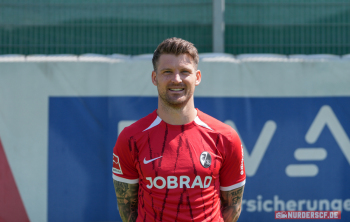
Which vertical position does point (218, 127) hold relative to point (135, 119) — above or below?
above

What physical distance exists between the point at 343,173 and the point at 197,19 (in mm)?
2856

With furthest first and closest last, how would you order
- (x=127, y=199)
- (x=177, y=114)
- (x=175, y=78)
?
(x=127, y=199) → (x=177, y=114) → (x=175, y=78)

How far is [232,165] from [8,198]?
3.02 metres

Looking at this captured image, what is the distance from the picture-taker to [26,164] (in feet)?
12.5

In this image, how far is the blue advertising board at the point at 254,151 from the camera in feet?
12.5

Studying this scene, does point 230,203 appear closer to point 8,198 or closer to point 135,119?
point 135,119

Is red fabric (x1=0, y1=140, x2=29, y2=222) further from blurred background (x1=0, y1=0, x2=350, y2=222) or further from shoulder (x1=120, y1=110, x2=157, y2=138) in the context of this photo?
shoulder (x1=120, y1=110, x2=157, y2=138)

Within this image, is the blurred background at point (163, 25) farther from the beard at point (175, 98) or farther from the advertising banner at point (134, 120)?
the beard at point (175, 98)

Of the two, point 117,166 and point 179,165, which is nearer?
point 179,165

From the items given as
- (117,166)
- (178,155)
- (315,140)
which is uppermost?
(178,155)

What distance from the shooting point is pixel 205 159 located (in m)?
1.86

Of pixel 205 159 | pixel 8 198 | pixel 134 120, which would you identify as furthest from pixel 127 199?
pixel 8 198

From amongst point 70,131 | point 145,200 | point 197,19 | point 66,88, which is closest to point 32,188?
point 70,131

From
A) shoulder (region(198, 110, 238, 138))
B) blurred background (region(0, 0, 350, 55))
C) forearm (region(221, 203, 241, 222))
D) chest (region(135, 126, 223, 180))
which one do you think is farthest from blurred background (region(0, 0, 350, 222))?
chest (region(135, 126, 223, 180))
